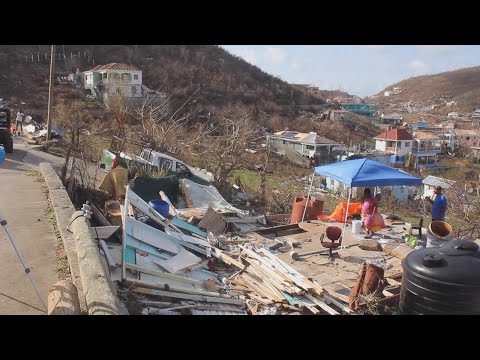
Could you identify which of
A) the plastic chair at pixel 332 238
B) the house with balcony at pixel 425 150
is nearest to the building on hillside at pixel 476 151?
the house with balcony at pixel 425 150

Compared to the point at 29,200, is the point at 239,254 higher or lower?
lower

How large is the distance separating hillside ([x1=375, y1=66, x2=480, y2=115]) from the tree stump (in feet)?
401

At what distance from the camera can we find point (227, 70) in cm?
8081

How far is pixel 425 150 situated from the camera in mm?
56094

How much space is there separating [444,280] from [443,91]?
499 feet

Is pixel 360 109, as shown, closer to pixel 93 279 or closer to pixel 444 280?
pixel 444 280

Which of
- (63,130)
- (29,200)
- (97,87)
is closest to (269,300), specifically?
(29,200)

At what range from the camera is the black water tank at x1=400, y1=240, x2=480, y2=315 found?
436 cm

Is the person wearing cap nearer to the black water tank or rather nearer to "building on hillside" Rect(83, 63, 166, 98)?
the black water tank

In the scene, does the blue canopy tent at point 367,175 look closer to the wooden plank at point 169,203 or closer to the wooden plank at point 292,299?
the wooden plank at point 292,299

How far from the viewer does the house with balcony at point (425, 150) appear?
5426cm

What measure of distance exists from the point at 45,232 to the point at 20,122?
68.9 ft
